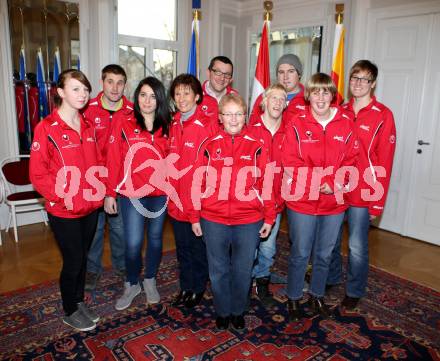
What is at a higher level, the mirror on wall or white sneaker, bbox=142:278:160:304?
the mirror on wall

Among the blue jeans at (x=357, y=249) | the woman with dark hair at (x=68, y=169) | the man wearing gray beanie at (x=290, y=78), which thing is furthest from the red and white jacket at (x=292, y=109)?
the woman with dark hair at (x=68, y=169)

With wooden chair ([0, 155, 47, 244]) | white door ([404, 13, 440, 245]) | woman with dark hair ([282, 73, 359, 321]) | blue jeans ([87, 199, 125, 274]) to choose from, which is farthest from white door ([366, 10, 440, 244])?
wooden chair ([0, 155, 47, 244])

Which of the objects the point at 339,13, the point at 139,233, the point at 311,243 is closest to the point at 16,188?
the point at 139,233

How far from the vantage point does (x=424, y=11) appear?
3.73 meters

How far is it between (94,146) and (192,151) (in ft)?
1.88

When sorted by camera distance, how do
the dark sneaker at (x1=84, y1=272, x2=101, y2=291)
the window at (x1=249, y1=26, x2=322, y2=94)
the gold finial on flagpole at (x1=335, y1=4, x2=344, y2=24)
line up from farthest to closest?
the window at (x1=249, y1=26, x2=322, y2=94), the gold finial on flagpole at (x1=335, y1=4, x2=344, y2=24), the dark sneaker at (x1=84, y1=272, x2=101, y2=291)

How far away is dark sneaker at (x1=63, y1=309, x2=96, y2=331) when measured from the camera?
2322 mm

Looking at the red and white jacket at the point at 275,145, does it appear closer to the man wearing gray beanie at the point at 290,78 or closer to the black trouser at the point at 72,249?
the man wearing gray beanie at the point at 290,78

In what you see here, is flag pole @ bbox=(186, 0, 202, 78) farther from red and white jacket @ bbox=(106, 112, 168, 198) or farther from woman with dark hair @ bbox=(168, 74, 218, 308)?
red and white jacket @ bbox=(106, 112, 168, 198)

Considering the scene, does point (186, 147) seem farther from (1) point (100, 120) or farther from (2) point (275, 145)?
(1) point (100, 120)

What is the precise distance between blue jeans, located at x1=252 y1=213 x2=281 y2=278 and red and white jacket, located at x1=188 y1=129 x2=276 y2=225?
580 mm

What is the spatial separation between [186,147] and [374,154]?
115 cm

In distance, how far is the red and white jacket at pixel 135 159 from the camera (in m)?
2.32

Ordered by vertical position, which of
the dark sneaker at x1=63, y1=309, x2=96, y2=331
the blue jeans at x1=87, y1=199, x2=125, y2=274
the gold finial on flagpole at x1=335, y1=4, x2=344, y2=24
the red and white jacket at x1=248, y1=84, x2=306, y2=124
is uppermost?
the gold finial on flagpole at x1=335, y1=4, x2=344, y2=24
